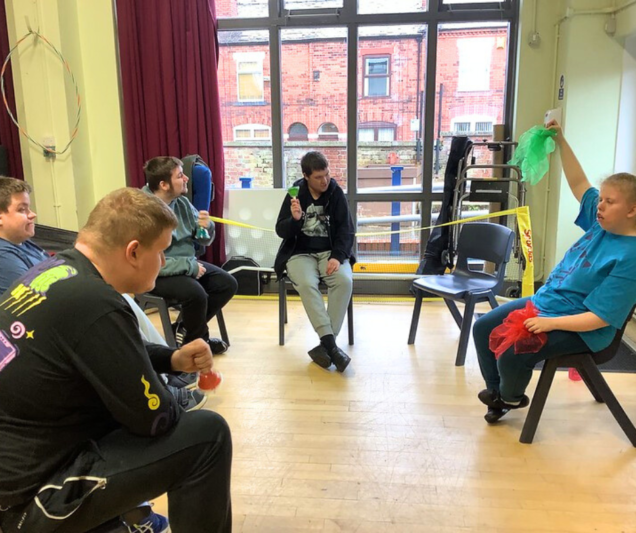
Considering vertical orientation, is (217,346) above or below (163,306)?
below

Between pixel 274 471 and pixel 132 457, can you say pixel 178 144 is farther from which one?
pixel 132 457

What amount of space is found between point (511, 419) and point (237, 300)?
2.51 m

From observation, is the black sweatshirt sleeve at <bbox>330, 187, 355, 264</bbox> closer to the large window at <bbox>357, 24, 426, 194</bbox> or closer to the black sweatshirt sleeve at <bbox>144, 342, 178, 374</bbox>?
the large window at <bbox>357, 24, 426, 194</bbox>

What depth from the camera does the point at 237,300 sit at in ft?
14.6

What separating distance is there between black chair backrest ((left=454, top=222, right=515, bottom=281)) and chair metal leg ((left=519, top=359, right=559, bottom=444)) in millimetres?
976

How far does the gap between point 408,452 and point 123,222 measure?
59.9 inches

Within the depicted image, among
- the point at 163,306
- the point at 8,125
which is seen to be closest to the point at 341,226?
the point at 163,306

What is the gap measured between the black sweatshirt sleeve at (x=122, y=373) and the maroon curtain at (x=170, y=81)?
3297 millimetres

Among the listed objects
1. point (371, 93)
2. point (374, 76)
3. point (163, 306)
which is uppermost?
point (374, 76)

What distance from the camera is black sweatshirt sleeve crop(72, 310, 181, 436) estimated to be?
3.79 ft

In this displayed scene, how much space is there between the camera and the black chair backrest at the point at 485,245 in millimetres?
3154

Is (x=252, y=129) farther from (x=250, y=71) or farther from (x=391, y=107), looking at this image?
(x=391, y=107)

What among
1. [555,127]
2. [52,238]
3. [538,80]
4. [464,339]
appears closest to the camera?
[555,127]

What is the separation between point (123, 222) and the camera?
1246 millimetres
